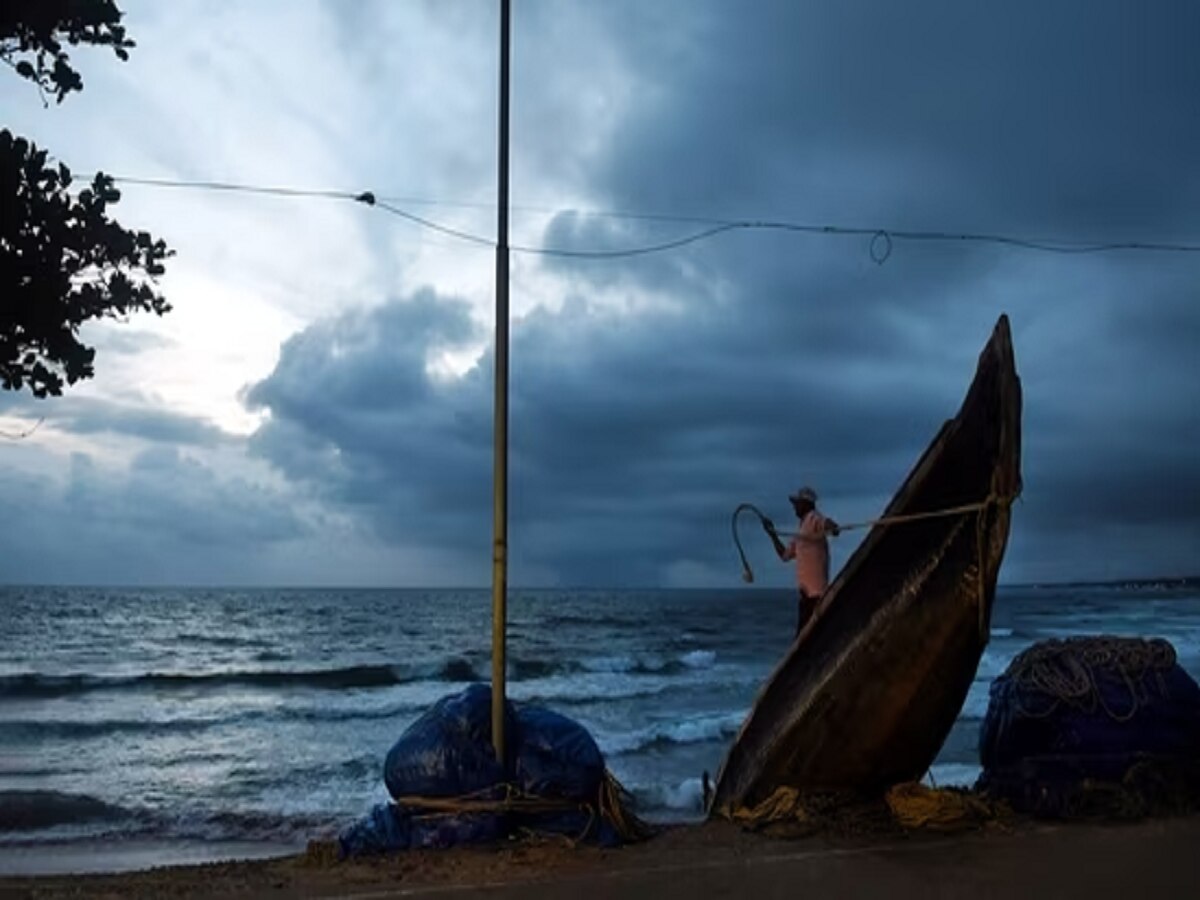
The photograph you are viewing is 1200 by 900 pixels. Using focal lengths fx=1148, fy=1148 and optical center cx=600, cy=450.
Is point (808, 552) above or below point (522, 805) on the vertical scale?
above

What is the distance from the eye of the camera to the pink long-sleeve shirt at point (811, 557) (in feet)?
27.2

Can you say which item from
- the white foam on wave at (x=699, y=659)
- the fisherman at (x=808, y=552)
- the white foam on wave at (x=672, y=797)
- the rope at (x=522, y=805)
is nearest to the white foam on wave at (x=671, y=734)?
the white foam on wave at (x=672, y=797)

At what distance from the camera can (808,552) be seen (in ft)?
27.4

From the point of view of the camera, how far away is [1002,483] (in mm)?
6887

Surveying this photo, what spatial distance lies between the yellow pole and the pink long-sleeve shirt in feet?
8.88

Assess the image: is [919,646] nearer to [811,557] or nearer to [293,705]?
[811,557]

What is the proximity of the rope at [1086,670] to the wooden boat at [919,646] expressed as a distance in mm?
495

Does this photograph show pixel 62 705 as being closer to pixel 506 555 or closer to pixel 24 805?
pixel 24 805

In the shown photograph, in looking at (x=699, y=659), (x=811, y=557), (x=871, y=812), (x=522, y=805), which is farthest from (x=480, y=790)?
(x=699, y=659)

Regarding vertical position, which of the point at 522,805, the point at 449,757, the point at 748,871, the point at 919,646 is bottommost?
the point at 748,871

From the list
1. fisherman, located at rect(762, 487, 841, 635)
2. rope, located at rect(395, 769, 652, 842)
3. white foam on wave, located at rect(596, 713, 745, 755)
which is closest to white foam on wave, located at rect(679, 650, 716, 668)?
white foam on wave, located at rect(596, 713, 745, 755)

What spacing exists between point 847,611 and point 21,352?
5344mm

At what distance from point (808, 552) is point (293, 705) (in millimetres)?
19883

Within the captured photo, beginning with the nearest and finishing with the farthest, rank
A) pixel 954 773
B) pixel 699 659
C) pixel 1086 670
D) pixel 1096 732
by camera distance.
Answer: pixel 1096 732
pixel 1086 670
pixel 954 773
pixel 699 659
